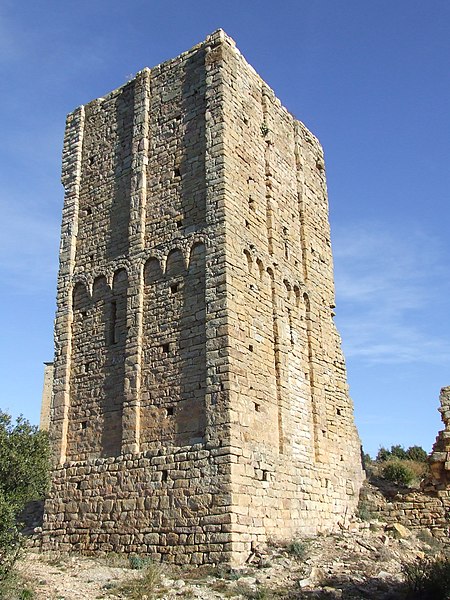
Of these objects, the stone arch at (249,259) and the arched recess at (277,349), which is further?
the stone arch at (249,259)

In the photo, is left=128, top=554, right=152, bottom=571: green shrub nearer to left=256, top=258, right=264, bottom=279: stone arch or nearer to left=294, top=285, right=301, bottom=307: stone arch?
left=256, top=258, right=264, bottom=279: stone arch

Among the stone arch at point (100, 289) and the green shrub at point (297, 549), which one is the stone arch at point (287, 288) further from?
the green shrub at point (297, 549)

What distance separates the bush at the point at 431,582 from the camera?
9.32 meters

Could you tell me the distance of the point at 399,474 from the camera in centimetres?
1727

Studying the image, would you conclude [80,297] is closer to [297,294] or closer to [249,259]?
[249,259]

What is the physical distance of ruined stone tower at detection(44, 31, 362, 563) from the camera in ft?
39.2

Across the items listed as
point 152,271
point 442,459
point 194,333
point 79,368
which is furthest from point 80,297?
point 442,459

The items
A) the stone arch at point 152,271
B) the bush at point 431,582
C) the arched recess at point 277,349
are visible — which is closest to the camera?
the bush at point 431,582

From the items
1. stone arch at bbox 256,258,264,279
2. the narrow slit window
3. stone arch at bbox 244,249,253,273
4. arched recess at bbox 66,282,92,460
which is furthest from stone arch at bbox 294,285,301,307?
arched recess at bbox 66,282,92,460

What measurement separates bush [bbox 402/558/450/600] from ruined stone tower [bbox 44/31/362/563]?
9.03 feet

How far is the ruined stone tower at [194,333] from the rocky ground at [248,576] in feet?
1.63

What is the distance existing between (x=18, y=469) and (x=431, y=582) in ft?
21.7

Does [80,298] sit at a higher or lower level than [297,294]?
lower

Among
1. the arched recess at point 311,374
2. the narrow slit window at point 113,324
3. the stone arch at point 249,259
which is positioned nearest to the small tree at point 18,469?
the narrow slit window at point 113,324
